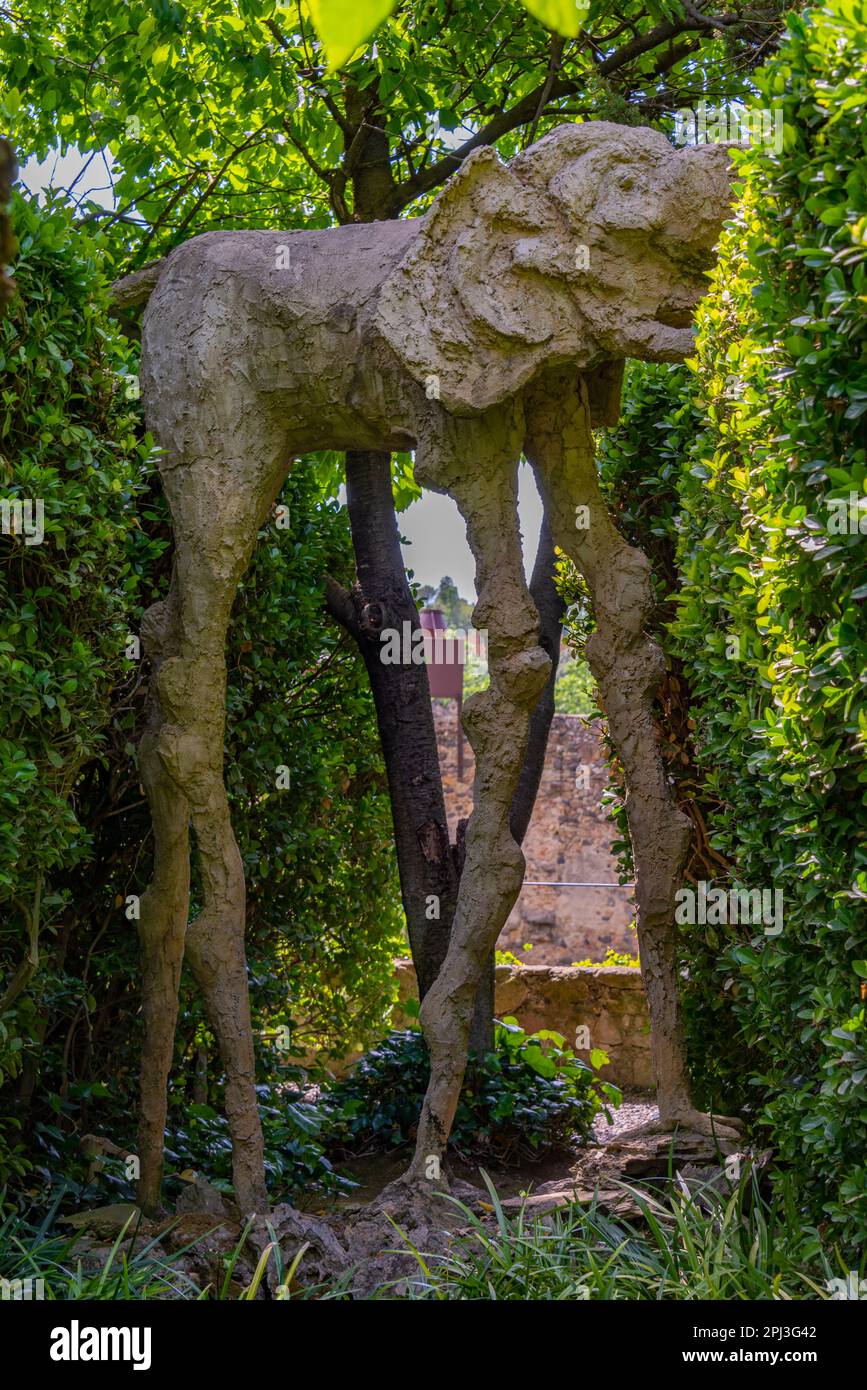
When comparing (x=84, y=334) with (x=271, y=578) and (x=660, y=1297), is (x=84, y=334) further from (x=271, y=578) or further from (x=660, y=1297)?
(x=660, y=1297)

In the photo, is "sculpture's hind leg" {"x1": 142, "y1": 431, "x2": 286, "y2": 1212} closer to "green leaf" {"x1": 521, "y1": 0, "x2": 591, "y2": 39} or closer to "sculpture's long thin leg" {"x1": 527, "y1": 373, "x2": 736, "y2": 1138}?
"sculpture's long thin leg" {"x1": 527, "y1": 373, "x2": 736, "y2": 1138}

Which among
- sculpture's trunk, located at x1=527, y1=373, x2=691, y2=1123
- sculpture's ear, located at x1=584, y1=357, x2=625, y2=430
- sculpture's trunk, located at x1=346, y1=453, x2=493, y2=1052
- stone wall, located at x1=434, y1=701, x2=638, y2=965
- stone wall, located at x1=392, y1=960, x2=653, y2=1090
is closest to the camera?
sculpture's trunk, located at x1=527, y1=373, x2=691, y2=1123

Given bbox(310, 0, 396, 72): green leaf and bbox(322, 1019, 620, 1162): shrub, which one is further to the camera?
bbox(322, 1019, 620, 1162): shrub

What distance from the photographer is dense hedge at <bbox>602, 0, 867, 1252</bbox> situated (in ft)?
8.51

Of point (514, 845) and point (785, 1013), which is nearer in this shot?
point (785, 1013)

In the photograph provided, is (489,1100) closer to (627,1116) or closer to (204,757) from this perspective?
(627,1116)

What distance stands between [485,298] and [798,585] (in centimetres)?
149

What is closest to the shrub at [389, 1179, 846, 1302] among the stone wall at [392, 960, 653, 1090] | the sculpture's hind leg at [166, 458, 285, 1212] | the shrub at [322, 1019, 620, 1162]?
the sculpture's hind leg at [166, 458, 285, 1212]

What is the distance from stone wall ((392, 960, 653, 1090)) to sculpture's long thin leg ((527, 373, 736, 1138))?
4.45m

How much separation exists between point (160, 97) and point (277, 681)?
284 cm

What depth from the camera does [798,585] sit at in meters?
2.89

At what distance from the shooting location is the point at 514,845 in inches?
157

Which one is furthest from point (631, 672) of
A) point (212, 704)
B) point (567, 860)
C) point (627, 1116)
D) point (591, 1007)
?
point (567, 860)

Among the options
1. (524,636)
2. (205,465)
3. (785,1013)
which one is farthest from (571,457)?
(785,1013)
